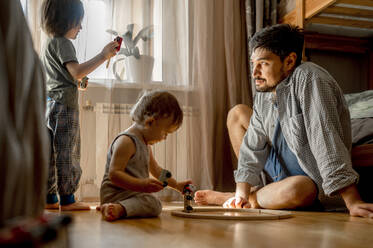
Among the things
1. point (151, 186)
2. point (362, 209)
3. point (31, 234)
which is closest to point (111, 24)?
point (151, 186)

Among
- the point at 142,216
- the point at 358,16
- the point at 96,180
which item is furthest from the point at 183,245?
the point at 358,16

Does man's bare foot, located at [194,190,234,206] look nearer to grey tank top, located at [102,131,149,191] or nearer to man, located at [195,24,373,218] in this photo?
man, located at [195,24,373,218]

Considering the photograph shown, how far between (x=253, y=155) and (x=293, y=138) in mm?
238

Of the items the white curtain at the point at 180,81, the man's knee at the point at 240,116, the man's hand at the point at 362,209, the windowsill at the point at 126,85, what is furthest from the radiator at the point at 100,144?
the man's hand at the point at 362,209

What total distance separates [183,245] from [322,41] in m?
1.99

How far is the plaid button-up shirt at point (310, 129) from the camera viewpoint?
1191 mm

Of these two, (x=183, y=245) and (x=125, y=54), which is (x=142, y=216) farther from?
(x=125, y=54)

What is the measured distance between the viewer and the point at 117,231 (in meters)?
0.79

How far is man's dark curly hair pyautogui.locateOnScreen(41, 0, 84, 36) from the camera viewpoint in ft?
4.54


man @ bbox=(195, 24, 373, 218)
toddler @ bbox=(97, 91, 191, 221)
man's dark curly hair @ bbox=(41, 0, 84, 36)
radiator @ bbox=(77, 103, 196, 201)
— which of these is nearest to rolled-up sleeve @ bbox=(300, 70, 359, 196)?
man @ bbox=(195, 24, 373, 218)

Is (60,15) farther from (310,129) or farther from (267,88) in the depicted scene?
(310,129)

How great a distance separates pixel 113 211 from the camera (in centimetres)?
100

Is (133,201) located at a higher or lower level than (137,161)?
lower

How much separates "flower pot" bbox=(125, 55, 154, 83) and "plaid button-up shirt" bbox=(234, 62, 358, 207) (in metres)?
0.83
